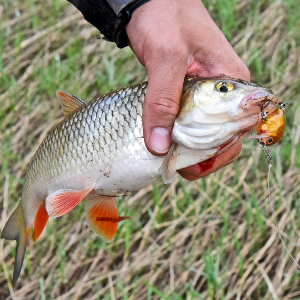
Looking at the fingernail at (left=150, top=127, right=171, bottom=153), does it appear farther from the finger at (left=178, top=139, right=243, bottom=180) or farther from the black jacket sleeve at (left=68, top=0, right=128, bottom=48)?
the black jacket sleeve at (left=68, top=0, right=128, bottom=48)

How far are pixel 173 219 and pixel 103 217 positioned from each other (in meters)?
1.08

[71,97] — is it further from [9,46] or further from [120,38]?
[9,46]

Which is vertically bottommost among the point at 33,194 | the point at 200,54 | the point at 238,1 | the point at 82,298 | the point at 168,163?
the point at 82,298

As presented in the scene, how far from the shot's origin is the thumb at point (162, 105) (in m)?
1.47

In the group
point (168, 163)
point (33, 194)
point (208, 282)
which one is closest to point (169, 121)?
point (168, 163)

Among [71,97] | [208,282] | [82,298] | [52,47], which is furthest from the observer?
[52,47]

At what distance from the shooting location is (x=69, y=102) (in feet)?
6.02

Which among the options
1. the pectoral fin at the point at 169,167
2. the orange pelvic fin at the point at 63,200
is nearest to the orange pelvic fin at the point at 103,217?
the orange pelvic fin at the point at 63,200

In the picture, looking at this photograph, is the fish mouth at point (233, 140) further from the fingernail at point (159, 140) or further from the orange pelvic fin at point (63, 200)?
the orange pelvic fin at point (63, 200)

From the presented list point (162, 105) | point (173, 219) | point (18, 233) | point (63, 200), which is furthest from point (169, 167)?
point (173, 219)

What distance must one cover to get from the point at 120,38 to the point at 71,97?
0.30 meters

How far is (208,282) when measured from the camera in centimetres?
231

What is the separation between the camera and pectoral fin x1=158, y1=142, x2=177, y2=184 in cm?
149

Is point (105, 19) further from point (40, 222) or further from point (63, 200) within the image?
point (40, 222)
